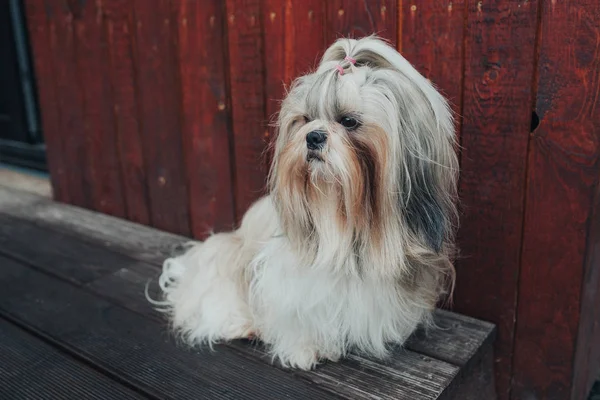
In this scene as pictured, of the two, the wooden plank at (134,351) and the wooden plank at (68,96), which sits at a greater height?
the wooden plank at (68,96)

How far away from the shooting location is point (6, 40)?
4.39 m

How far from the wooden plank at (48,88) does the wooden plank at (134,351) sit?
129 cm


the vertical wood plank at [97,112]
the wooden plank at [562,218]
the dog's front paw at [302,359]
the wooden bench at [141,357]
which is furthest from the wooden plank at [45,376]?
the vertical wood plank at [97,112]

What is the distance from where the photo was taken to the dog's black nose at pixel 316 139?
1.39 meters

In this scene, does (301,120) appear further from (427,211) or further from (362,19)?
(362,19)

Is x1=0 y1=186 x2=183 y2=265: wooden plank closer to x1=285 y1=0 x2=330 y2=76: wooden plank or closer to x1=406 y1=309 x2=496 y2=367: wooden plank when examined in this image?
x1=285 y1=0 x2=330 y2=76: wooden plank

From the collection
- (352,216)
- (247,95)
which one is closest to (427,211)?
(352,216)

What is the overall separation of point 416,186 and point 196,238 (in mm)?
1621

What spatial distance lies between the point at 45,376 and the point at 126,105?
1.58 meters

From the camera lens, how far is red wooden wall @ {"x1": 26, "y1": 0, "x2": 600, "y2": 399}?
167 centimetres

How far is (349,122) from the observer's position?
1.42m

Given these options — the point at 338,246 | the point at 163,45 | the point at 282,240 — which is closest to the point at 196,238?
the point at 163,45

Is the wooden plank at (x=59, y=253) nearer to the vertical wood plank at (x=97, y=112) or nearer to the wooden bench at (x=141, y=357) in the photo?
the wooden bench at (x=141, y=357)

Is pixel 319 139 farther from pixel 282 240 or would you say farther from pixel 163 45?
pixel 163 45
